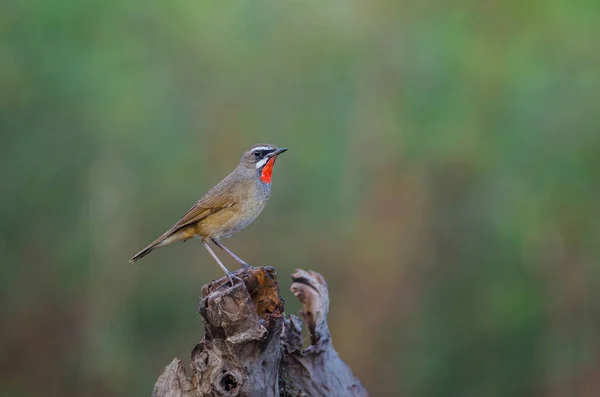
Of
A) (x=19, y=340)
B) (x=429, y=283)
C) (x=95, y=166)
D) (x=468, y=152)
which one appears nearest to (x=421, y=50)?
(x=468, y=152)

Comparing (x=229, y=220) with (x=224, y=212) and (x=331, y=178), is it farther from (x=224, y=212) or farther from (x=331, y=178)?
(x=331, y=178)

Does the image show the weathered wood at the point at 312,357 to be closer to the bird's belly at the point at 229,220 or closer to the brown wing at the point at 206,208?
the bird's belly at the point at 229,220

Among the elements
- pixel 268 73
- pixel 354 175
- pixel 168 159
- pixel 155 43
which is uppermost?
pixel 155 43

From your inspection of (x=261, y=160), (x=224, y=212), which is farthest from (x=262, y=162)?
(x=224, y=212)

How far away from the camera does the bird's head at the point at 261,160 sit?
7.47 metres

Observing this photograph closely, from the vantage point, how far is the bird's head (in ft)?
24.5

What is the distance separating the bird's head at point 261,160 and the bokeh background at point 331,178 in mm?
4476

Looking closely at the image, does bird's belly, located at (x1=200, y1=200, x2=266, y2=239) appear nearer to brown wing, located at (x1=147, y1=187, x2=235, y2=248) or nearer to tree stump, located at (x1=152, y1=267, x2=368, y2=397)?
brown wing, located at (x1=147, y1=187, x2=235, y2=248)

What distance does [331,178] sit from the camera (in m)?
12.8

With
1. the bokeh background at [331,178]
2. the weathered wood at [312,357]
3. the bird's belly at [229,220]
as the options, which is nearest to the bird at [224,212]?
the bird's belly at [229,220]

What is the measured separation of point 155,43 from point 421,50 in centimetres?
443

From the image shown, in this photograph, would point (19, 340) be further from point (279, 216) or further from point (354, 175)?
point (354, 175)

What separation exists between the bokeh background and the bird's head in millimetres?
4476

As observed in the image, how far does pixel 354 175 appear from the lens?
12.8 meters
